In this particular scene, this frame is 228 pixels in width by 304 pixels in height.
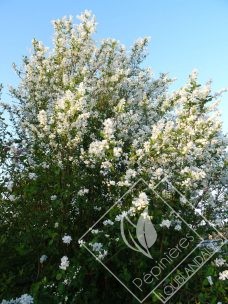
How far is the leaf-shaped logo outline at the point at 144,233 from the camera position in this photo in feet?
16.9

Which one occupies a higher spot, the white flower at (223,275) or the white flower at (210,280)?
the white flower at (223,275)

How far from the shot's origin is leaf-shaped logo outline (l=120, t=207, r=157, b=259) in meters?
5.16

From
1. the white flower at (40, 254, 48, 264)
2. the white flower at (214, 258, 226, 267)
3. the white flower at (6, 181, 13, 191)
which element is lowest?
the white flower at (40, 254, 48, 264)

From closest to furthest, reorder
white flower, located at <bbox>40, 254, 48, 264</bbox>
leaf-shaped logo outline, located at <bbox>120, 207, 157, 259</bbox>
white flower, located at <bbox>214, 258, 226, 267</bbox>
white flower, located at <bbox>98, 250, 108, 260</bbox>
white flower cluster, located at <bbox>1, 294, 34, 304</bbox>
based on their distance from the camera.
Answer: white flower cluster, located at <bbox>1, 294, 34, 304</bbox>, white flower, located at <bbox>98, 250, 108, 260</bbox>, white flower, located at <bbox>214, 258, 226, 267</bbox>, leaf-shaped logo outline, located at <bbox>120, 207, 157, 259</bbox>, white flower, located at <bbox>40, 254, 48, 264</bbox>

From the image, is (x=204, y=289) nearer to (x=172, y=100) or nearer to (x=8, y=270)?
(x=8, y=270)

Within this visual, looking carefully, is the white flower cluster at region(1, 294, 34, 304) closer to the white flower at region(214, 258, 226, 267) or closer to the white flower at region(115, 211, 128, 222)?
the white flower at region(115, 211, 128, 222)

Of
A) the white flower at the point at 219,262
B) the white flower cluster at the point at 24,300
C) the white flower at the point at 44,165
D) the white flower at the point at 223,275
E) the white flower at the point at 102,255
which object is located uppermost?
the white flower at the point at 219,262

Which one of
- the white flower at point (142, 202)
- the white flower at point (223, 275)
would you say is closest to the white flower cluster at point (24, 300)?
the white flower at point (142, 202)

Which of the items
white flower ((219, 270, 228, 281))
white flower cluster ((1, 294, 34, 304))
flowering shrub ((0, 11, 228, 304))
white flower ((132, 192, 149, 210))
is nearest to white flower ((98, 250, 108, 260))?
flowering shrub ((0, 11, 228, 304))

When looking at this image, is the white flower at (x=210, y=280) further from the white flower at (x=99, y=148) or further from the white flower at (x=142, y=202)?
the white flower at (x=99, y=148)

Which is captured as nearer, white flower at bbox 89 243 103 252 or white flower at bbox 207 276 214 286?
white flower at bbox 207 276 214 286

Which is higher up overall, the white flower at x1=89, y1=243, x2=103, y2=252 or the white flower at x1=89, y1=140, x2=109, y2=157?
the white flower at x1=89, y1=140, x2=109, y2=157

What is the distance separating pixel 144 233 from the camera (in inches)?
207

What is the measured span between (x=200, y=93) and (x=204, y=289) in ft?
13.0
